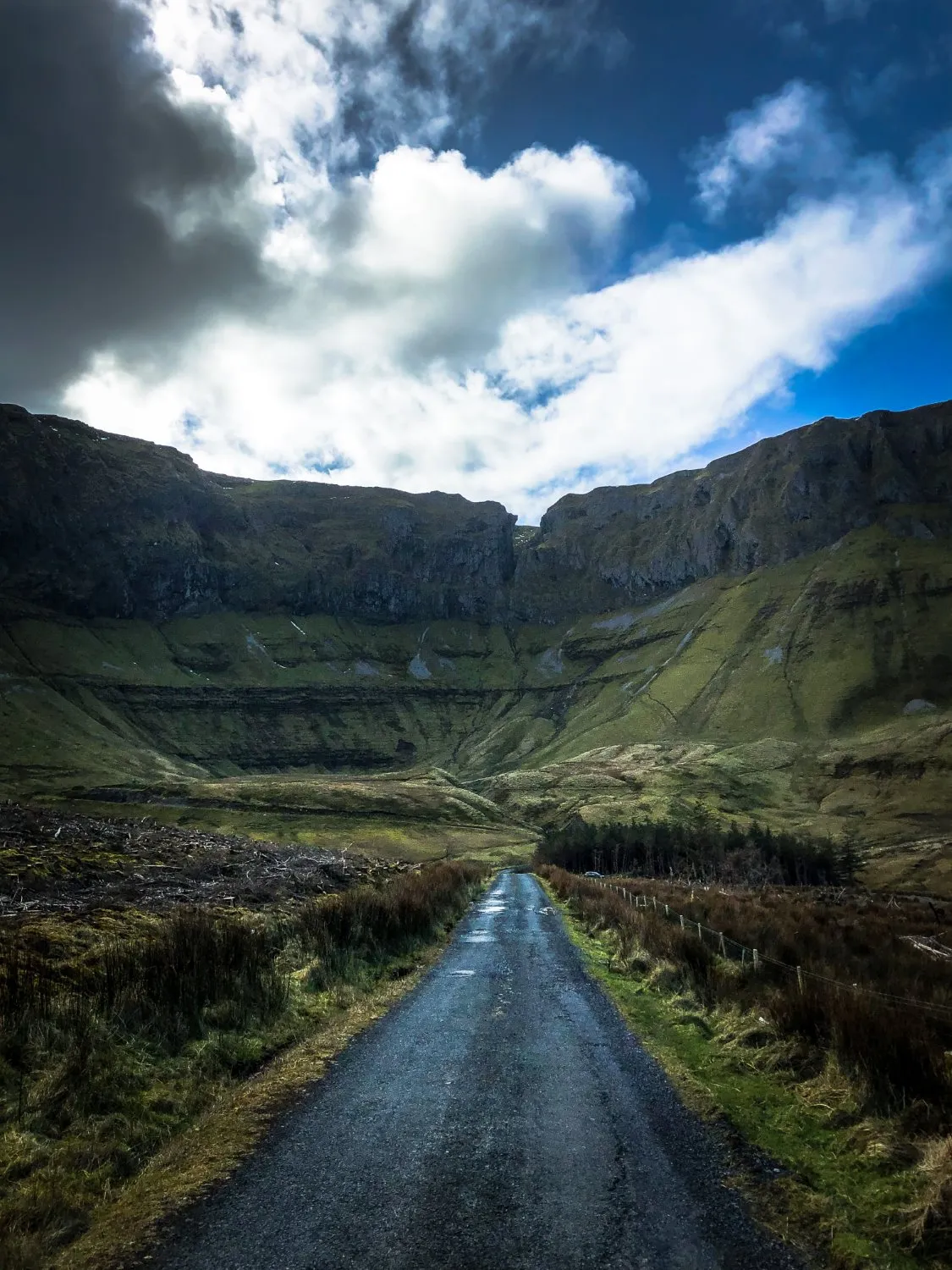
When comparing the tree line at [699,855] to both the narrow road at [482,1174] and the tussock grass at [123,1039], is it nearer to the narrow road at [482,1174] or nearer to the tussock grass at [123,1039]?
the tussock grass at [123,1039]

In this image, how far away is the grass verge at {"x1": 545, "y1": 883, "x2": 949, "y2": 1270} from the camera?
242 inches

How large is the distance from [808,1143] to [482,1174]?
4.14m

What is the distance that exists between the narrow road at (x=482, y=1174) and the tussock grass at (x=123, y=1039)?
4.15 feet

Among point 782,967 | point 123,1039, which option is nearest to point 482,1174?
point 123,1039

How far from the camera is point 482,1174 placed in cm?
708

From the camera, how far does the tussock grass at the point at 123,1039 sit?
6629mm

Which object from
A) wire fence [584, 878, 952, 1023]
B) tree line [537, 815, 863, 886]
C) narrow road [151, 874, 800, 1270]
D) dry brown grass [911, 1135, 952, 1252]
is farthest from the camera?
tree line [537, 815, 863, 886]

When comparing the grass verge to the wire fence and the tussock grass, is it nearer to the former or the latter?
the wire fence

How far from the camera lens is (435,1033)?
12672 mm

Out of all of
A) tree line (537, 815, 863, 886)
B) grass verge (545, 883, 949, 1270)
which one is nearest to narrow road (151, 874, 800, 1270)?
grass verge (545, 883, 949, 1270)

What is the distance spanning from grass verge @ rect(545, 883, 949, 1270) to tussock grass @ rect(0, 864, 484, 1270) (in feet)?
20.9

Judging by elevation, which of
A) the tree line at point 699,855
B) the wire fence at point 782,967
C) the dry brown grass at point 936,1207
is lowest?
the tree line at point 699,855

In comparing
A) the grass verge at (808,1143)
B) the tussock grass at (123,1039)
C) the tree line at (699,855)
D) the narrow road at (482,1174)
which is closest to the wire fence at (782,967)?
the grass verge at (808,1143)

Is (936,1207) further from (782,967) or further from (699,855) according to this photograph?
(699,855)
